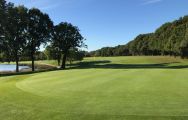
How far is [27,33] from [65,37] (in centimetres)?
1263

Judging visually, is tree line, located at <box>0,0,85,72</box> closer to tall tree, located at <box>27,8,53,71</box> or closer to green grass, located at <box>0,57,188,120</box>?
tall tree, located at <box>27,8,53,71</box>

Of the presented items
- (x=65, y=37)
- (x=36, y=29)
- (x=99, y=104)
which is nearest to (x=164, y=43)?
(x=65, y=37)

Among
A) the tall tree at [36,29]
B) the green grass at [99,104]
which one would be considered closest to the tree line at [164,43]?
the tall tree at [36,29]

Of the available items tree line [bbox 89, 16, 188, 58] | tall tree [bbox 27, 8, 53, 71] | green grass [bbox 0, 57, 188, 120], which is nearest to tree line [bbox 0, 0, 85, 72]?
tall tree [bbox 27, 8, 53, 71]

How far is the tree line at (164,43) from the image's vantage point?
316ft

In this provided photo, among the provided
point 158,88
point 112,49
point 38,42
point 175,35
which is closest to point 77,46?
point 38,42

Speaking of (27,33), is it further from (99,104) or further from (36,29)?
(99,104)

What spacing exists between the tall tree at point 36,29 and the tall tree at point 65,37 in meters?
6.40

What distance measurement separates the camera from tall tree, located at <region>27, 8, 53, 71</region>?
6640 centimetres

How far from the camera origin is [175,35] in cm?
10650

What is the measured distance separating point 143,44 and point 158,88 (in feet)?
468

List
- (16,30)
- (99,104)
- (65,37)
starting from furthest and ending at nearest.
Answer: (65,37)
(16,30)
(99,104)

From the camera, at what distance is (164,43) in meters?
117

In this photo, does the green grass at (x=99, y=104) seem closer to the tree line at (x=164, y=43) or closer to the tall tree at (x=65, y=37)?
the tall tree at (x=65, y=37)
